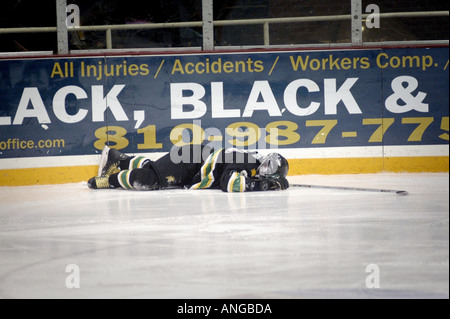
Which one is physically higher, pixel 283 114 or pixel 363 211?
pixel 283 114

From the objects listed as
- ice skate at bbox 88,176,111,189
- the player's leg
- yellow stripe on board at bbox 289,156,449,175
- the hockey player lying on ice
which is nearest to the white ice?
the hockey player lying on ice

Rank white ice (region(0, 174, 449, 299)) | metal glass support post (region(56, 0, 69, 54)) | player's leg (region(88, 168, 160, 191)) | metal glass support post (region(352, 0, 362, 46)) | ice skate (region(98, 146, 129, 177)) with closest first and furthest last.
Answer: white ice (region(0, 174, 449, 299))
player's leg (region(88, 168, 160, 191))
ice skate (region(98, 146, 129, 177))
metal glass support post (region(56, 0, 69, 54))
metal glass support post (region(352, 0, 362, 46))

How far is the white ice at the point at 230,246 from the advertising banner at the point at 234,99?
1.67 m

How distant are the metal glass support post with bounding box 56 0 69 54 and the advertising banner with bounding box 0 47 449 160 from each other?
5.5 inches

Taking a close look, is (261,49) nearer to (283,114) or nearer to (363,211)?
(283,114)

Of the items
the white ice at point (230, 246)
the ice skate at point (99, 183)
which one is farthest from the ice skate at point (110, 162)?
the white ice at point (230, 246)

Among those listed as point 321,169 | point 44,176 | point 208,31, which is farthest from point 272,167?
point 44,176

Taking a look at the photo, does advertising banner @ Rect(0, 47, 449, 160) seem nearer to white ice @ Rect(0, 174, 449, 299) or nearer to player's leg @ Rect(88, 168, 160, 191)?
player's leg @ Rect(88, 168, 160, 191)

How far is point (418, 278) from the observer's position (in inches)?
83.9

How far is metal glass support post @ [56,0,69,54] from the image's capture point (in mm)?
6453

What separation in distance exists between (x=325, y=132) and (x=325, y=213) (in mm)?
2813

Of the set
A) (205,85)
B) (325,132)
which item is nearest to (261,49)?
(205,85)

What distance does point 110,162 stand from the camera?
5.91m


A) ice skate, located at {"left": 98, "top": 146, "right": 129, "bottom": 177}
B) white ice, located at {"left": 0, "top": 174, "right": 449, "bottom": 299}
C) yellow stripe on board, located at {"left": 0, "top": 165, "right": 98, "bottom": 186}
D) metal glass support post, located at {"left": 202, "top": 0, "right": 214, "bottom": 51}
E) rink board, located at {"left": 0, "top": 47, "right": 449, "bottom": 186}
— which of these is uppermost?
metal glass support post, located at {"left": 202, "top": 0, "right": 214, "bottom": 51}
